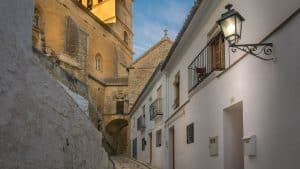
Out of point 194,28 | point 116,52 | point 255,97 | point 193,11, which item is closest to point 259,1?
point 255,97

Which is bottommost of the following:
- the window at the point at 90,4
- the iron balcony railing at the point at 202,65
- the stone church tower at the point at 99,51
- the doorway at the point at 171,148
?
the doorway at the point at 171,148

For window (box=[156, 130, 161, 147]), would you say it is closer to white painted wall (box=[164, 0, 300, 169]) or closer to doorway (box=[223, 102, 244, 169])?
white painted wall (box=[164, 0, 300, 169])

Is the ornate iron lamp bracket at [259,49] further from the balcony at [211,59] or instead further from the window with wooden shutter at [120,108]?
the window with wooden shutter at [120,108]

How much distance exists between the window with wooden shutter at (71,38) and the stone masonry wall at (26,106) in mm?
31240

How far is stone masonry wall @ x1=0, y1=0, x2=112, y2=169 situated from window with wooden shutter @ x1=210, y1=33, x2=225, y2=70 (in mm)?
3533

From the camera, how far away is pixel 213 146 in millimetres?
8523

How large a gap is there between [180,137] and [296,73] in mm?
8523

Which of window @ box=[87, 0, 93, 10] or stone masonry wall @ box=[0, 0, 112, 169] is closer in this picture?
stone masonry wall @ box=[0, 0, 112, 169]

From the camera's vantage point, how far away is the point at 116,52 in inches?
1881

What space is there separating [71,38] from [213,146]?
100 ft

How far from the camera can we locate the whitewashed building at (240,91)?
503 cm

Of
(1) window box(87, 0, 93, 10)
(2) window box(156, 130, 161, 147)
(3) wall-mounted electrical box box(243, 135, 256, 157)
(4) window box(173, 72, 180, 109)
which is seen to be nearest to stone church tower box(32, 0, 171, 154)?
(1) window box(87, 0, 93, 10)

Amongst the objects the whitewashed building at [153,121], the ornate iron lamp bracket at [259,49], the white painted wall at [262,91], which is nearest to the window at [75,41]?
the whitewashed building at [153,121]

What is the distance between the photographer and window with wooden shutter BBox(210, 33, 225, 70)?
832 cm
